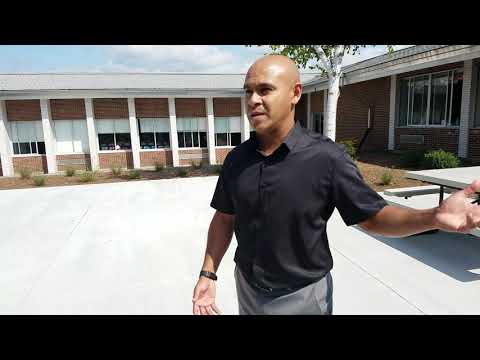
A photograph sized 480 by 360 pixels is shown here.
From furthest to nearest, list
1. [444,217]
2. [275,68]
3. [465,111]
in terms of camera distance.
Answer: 1. [465,111]
2. [275,68]
3. [444,217]

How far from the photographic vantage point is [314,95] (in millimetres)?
21359

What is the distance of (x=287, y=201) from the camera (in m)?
1.40

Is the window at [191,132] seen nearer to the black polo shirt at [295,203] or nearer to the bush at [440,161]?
the bush at [440,161]

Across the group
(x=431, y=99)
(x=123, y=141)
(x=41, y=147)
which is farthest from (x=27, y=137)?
(x=431, y=99)

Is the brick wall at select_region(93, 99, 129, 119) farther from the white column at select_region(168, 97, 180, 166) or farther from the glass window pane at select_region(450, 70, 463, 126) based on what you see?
the glass window pane at select_region(450, 70, 463, 126)

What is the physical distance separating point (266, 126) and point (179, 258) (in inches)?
153

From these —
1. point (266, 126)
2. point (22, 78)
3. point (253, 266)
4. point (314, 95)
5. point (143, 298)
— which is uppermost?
point (22, 78)

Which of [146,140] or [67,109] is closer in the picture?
[67,109]

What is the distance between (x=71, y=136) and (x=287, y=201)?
19704mm

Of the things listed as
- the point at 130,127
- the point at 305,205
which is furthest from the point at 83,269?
the point at 130,127

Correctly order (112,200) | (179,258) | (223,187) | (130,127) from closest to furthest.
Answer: (223,187), (179,258), (112,200), (130,127)

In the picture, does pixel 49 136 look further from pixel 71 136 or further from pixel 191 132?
pixel 191 132

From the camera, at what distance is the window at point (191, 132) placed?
19.7 metres
